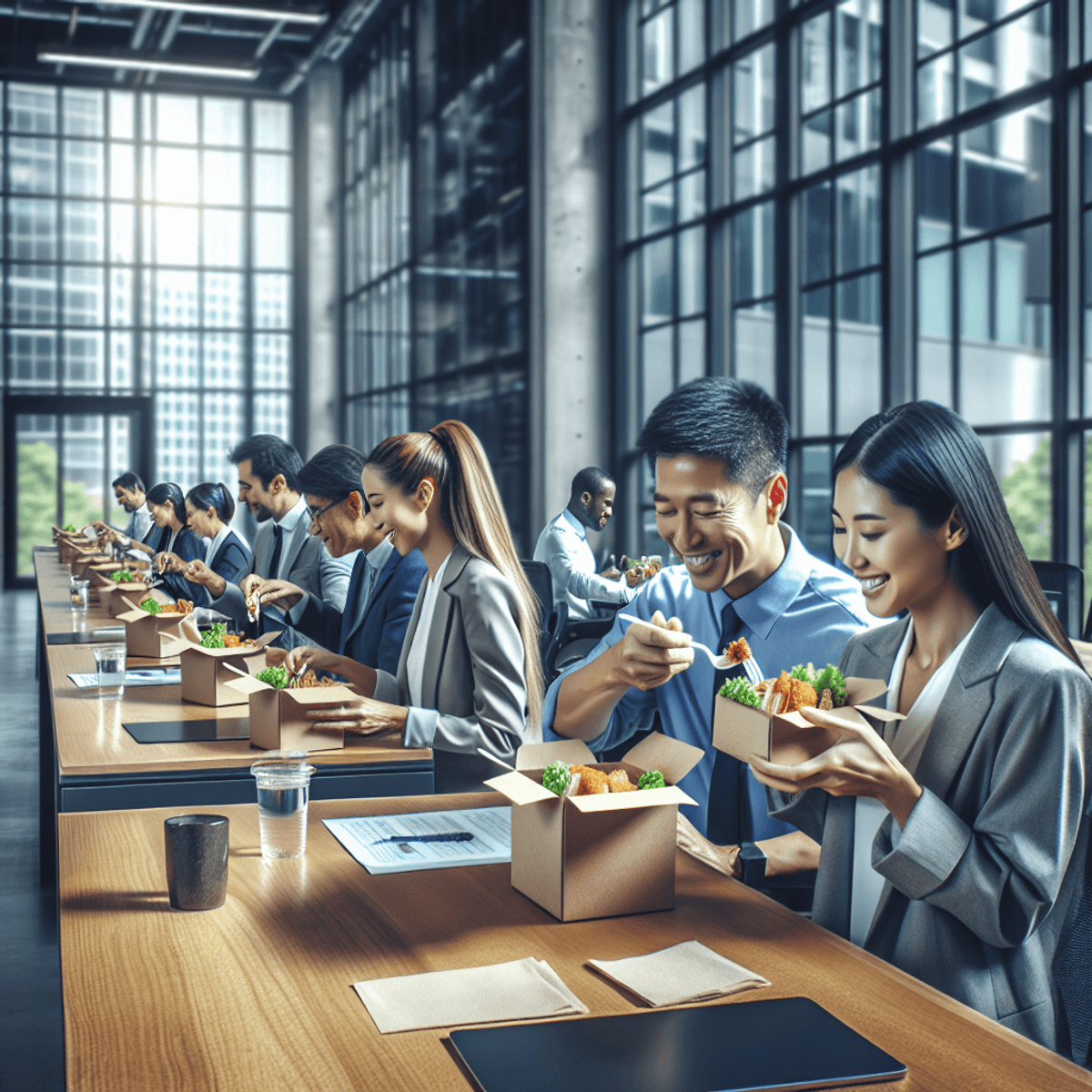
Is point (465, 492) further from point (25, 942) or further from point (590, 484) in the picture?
point (590, 484)

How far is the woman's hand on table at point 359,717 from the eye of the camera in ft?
8.12

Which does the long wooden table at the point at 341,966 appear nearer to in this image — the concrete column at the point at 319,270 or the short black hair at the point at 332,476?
the short black hair at the point at 332,476

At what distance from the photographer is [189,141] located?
16016 millimetres

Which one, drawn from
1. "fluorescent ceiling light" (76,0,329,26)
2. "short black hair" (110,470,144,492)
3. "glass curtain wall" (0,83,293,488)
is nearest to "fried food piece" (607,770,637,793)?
"fluorescent ceiling light" (76,0,329,26)

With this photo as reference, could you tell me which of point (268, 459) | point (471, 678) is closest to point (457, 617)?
point (471, 678)

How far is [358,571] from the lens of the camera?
376 centimetres

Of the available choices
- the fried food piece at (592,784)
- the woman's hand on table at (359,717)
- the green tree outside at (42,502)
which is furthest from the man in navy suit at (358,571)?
the green tree outside at (42,502)

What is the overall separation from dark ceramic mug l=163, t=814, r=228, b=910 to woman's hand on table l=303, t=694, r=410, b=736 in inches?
37.6

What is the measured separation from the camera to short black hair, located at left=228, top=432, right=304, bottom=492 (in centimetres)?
491

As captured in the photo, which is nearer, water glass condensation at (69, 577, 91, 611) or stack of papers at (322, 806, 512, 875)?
stack of papers at (322, 806, 512, 875)

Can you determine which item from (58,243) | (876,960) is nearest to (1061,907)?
(876,960)

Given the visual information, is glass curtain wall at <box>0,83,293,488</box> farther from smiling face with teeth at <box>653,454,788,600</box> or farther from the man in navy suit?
smiling face with teeth at <box>653,454,788,600</box>

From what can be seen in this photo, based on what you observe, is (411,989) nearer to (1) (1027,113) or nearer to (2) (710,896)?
(2) (710,896)

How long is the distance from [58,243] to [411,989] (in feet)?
52.9
